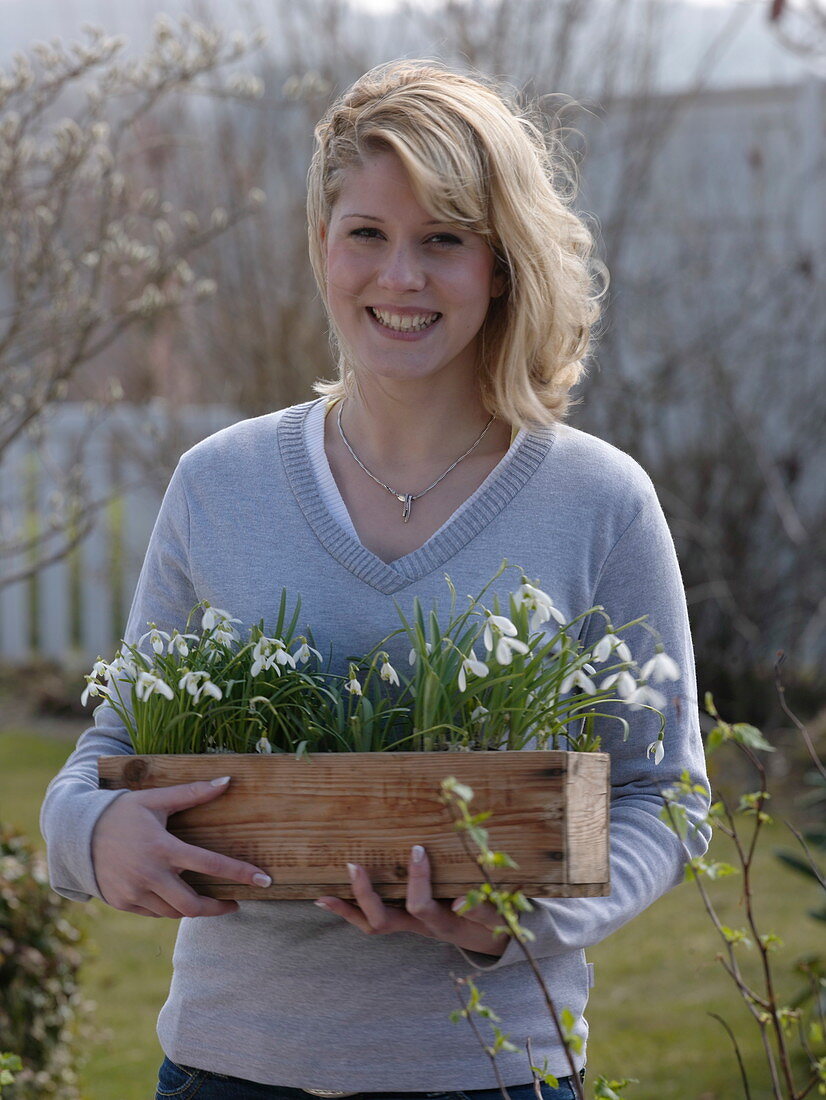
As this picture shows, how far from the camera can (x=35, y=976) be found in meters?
3.00

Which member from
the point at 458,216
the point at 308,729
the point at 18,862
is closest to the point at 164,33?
the point at 458,216

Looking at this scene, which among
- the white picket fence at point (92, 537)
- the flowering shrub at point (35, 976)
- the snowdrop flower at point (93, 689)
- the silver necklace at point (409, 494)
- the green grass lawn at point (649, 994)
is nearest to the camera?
the snowdrop flower at point (93, 689)

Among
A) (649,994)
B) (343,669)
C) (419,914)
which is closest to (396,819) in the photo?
(419,914)

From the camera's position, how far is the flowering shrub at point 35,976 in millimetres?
2949

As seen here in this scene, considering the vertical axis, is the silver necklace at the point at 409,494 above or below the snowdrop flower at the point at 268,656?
above

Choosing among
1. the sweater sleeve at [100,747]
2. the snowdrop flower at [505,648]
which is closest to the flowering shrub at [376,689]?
the snowdrop flower at [505,648]

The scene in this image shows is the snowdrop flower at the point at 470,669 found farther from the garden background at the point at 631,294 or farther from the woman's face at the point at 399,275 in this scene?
the garden background at the point at 631,294

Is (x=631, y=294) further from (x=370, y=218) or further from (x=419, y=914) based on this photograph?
(x=419, y=914)

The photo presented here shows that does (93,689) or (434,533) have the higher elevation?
(434,533)

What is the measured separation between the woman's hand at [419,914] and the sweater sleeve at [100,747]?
13.2 inches

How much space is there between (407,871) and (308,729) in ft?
0.70

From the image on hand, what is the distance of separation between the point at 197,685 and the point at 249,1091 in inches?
21.7

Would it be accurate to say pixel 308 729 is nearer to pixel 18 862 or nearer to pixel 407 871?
pixel 407 871

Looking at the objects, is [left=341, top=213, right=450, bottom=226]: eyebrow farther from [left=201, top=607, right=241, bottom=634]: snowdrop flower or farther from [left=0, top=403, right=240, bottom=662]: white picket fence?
[left=0, top=403, right=240, bottom=662]: white picket fence
